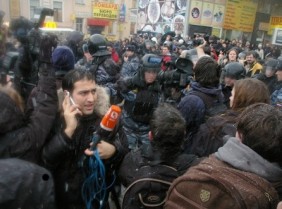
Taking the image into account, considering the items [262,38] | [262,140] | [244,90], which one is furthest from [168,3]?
[262,140]

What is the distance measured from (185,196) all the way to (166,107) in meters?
0.79

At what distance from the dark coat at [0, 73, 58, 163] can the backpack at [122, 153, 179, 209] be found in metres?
0.59

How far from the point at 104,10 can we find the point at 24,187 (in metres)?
29.9

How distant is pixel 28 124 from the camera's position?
5.47ft

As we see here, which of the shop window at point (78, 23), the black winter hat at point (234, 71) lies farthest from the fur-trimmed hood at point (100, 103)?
the shop window at point (78, 23)

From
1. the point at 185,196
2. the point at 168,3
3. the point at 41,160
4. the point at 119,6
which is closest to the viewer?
the point at 185,196

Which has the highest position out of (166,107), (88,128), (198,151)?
(166,107)

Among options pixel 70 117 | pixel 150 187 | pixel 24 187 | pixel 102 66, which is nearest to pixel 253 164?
pixel 150 187

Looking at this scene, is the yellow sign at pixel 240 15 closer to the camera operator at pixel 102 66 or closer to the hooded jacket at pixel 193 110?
the camera operator at pixel 102 66

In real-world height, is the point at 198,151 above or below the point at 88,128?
below

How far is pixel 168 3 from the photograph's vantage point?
16141 mm

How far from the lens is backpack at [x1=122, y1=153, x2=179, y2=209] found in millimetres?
1665

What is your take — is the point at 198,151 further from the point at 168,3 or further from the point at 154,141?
the point at 168,3

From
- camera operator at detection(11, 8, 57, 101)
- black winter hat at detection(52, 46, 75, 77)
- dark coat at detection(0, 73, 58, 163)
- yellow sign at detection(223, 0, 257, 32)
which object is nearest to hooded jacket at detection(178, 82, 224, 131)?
black winter hat at detection(52, 46, 75, 77)
